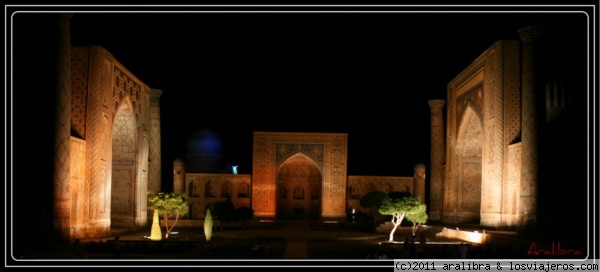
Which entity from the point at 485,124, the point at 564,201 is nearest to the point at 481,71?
Answer: the point at 485,124

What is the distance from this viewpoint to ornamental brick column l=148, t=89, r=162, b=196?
85.1 feet

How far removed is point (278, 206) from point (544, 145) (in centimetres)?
1962

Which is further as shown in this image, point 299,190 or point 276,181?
point 299,190

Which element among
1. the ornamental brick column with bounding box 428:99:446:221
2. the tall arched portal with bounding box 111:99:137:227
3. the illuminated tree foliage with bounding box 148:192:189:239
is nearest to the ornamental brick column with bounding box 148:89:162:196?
the tall arched portal with bounding box 111:99:137:227

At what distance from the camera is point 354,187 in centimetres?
3419

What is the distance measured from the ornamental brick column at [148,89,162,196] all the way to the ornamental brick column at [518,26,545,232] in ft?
44.4

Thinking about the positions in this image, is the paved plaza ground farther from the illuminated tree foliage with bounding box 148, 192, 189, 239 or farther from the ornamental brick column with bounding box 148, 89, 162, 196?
the ornamental brick column with bounding box 148, 89, 162, 196

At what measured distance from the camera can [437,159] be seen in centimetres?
2883

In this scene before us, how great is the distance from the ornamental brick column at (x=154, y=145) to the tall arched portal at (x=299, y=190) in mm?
10220

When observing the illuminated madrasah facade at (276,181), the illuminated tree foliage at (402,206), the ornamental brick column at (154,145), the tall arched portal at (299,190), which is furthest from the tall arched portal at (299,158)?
the illuminated tree foliage at (402,206)

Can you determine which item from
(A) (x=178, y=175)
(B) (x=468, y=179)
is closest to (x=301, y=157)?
(A) (x=178, y=175)

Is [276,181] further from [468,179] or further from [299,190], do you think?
[468,179]

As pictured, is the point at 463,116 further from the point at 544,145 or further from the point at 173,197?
the point at 173,197

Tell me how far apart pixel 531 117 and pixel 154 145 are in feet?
45.8
